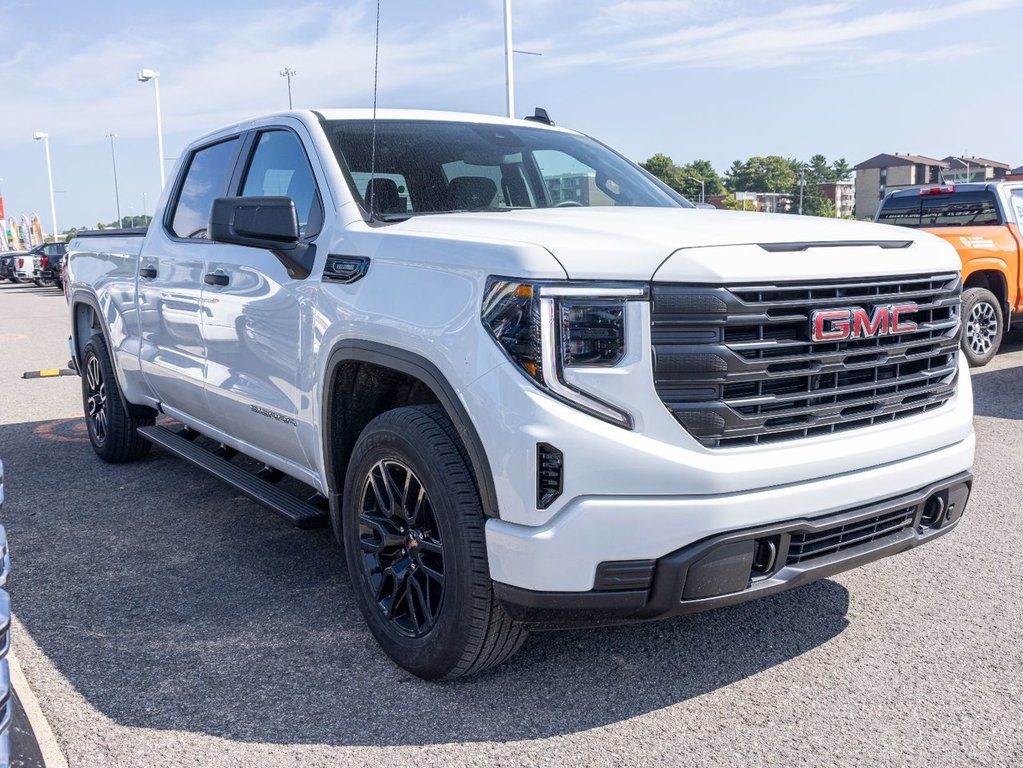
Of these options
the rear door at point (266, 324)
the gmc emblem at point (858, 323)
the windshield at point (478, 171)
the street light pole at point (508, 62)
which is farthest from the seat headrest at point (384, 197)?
the street light pole at point (508, 62)

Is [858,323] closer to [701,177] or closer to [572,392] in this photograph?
[572,392]

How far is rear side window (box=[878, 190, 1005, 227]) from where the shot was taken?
33.4ft

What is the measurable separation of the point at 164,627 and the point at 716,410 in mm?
2267

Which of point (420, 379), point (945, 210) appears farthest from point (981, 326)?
point (420, 379)

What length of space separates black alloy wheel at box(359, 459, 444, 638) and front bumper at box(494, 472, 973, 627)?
42 centimetres

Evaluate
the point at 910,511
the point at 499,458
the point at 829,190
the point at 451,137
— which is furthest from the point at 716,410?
the point at 829,190

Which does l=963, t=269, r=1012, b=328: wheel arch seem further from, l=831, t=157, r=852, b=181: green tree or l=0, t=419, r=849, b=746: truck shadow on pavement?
l=831, t=157, r=852, b=181: green tree

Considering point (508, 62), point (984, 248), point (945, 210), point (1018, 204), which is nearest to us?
point (984, 248)

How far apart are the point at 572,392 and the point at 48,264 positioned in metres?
35.1

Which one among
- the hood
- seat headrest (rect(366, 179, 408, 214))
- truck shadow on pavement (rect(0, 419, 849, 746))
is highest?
seat headrest (rect(366, 179, 408, 214))

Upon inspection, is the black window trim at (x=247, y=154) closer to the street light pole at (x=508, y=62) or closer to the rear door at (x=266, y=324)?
the rear door at (x=266, y=324)

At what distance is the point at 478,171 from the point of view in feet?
13.7

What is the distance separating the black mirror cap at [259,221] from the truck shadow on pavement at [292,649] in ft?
4.67

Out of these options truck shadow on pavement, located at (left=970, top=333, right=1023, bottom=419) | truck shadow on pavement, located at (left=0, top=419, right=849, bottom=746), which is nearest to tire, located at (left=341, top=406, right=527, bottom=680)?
truck shadow on pavement, located at (left=0, top=419, right=849, bottom=746)
